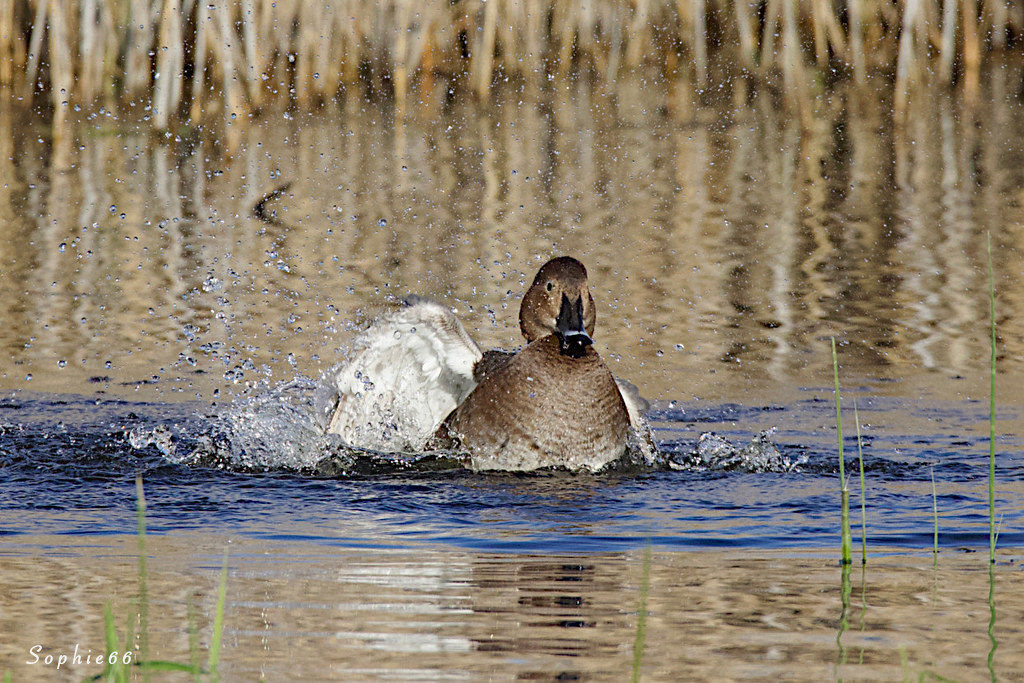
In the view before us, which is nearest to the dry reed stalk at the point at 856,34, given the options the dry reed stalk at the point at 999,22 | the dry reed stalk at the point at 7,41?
the dry reed stalk at the point at 999,22

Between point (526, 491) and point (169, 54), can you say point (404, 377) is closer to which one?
point (526, 491)

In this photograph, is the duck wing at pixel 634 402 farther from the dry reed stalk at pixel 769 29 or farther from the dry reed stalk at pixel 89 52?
the dry reed stalk at pixel 769 29

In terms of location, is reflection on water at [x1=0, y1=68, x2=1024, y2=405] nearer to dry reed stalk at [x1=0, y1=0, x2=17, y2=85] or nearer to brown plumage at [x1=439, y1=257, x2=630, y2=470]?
dry reed stalk at [x1=0, y1=0, x2=17, y2=85]

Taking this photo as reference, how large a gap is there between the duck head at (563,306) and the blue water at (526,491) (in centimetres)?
51

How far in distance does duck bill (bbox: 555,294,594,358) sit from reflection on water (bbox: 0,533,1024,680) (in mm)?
1559

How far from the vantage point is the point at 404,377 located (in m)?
6.47

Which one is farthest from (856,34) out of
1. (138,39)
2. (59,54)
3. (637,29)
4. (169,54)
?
(59,54)

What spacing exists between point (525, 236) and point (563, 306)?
4.35 metres

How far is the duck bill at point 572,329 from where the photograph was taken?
5891mm

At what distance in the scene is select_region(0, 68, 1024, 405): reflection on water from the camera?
762 centimetres

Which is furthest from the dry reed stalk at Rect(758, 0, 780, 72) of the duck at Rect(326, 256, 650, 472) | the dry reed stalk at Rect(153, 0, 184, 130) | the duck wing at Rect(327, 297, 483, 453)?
the duck wing at Rect(327, 297, 483, 453)

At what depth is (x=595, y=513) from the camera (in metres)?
5.11

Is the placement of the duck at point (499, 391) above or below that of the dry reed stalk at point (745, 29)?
below

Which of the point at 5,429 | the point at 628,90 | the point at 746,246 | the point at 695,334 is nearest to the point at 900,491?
the point at 695,334
